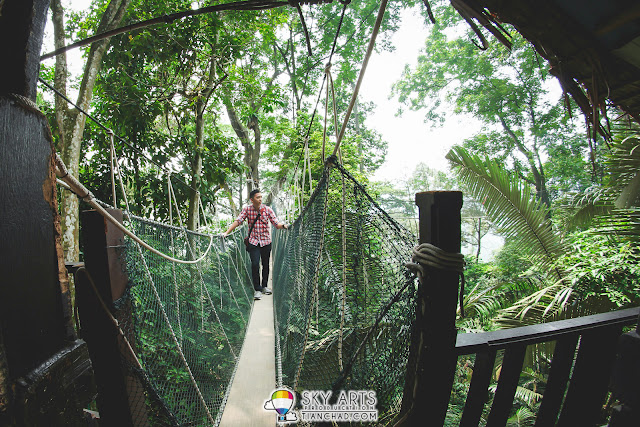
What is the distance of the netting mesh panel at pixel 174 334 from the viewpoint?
3.26 ft

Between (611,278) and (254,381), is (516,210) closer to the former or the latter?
(611,278)

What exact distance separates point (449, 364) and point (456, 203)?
33 cm

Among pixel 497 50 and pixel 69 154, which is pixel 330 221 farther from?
pixel 497 50

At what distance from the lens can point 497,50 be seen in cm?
765

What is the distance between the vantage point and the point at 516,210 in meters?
2.64

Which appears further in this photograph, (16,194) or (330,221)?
(330,221)

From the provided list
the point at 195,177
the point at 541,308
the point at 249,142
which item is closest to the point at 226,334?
the point at 195,177

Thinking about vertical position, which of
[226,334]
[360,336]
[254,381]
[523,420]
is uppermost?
[360,336]

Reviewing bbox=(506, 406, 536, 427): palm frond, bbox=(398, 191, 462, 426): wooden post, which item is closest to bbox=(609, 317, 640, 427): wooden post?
bbox=(398, 191, 462, 426): wooden post

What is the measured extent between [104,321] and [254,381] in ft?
4.05

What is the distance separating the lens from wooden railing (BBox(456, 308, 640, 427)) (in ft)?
2.20

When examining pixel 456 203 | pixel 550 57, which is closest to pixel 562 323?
pixel 456 203

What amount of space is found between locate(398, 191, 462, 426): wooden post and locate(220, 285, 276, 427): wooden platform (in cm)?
119

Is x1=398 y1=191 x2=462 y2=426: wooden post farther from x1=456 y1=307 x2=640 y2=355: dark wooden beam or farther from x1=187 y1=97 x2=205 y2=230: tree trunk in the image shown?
x1=187 y1=97 x2=205 y2=230: tree trunk
